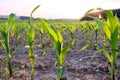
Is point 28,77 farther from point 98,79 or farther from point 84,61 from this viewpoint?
point 84,61

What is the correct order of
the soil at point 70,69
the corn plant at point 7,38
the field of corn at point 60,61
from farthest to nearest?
the soil at point 70,69
the corn plant at point 7,38
the field of corn at point 60,61

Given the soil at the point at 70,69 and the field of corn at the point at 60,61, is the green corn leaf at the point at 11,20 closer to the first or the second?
the field of corn at the point at 60,61

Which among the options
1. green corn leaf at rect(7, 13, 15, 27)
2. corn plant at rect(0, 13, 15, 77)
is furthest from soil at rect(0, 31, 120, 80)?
green corn leaf at rect(7, 13, 15, 27)

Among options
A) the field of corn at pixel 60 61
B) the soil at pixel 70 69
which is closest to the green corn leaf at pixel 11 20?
the field of corn at pixel 60 61

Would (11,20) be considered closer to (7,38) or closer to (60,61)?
(7,38)

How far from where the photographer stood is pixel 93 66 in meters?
2.58

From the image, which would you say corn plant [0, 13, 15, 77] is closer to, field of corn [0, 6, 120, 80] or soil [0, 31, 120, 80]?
field of corn [0, 6, 120, 80]

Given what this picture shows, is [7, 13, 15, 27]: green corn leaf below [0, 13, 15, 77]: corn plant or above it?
above

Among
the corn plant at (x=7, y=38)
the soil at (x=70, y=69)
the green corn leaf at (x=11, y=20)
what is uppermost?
the green corn leaf at (x=11, y=20)

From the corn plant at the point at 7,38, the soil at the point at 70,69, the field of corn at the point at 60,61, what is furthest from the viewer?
the soil at the point at 70,69

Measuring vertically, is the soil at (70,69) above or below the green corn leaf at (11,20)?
below

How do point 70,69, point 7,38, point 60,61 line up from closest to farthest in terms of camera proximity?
point 60,61 → point 7,38 → point 70,69

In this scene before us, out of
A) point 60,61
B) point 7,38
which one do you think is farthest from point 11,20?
point 60,61

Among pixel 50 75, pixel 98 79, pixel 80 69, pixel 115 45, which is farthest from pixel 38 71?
pixel 115 45
